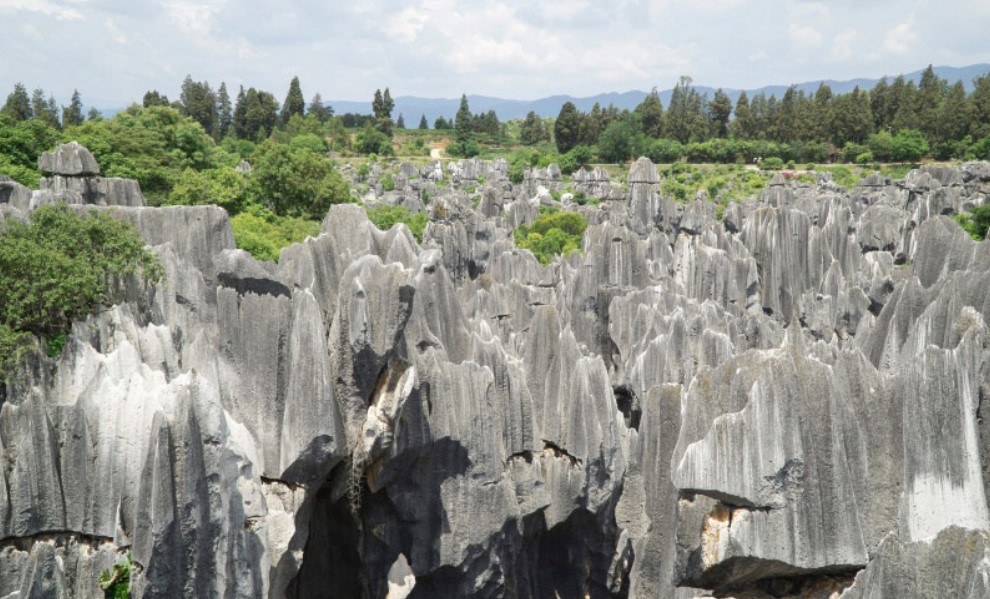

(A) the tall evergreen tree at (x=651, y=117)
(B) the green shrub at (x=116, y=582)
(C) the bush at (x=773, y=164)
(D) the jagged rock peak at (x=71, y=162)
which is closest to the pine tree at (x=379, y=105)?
(A) the tall evergreen tree at (x=651, y=117)

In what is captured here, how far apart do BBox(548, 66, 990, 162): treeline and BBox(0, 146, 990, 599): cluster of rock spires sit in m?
67.9

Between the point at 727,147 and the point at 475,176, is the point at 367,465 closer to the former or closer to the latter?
the point at 475,176

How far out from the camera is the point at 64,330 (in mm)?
13242

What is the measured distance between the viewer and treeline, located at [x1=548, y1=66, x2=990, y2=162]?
81.6 m

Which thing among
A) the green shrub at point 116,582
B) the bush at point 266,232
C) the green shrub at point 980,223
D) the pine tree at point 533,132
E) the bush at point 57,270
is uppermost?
Answer: the pine tree at point 533,132

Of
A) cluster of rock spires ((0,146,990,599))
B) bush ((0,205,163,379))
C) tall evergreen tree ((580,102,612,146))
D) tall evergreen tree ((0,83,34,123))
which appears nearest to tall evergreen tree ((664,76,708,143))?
tall evergreen tree ((580,102,612,146))

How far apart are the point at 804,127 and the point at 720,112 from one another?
12.9m

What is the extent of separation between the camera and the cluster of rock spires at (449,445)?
34.4ft

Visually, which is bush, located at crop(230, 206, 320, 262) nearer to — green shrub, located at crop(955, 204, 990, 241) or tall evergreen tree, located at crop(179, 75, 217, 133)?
green shrub, located at crop(955, 204, 990, 241)

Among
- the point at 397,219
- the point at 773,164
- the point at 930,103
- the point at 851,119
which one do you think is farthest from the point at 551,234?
the point at 930,103

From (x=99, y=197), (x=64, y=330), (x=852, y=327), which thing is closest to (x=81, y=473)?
(x=64, y=330)

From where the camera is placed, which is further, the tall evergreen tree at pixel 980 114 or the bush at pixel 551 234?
the tall evergreen tree at pixel 980 114

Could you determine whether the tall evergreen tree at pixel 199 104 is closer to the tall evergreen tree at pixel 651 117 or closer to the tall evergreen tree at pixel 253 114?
the tall evergreen tree at pixel 253 114

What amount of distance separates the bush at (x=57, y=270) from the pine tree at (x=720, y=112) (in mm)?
90015
